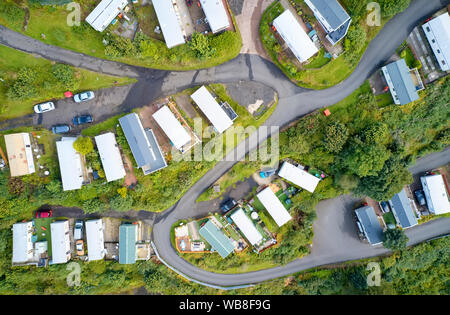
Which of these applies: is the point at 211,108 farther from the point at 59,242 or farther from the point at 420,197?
the point at 420,197

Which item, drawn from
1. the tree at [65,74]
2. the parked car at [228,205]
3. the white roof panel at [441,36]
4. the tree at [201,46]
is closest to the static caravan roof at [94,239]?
the parked car at [228,205]

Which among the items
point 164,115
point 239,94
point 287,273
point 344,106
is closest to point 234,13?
point 239,94

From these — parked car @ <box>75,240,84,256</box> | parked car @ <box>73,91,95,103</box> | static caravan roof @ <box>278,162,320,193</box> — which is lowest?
parked car @ <box>75,240,84,256</box>

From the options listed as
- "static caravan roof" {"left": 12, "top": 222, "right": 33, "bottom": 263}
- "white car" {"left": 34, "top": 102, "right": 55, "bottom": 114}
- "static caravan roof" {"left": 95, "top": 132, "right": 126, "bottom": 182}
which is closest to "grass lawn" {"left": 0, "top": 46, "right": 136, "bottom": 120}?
"white car" {"left": 34, "top": 102, "right": 55, "bottom": 114}

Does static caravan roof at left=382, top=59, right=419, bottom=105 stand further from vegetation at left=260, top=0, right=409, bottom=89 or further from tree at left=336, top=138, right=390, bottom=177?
tree at left=336, top=138, right=390, bottom=177

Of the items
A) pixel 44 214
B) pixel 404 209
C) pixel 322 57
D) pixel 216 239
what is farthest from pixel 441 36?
pixel 44 214

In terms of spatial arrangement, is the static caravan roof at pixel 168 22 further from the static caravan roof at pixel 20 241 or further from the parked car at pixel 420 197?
the parked car at pixel 420 197

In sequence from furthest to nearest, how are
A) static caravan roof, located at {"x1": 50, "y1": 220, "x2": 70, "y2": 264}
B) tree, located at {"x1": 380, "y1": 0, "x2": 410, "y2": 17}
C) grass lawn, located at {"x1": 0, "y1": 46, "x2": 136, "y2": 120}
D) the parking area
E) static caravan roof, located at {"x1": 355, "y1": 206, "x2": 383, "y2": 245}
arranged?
static caravan roof, located at {"x1": 355, "y1": 206, "x2": 383, "y2": 245}, static caravan roof, located at {"x1": 50, "y1": 220, "x2": 70, "y2": 264}, the parking area, grass lawn, located at {"x1": 0, "y1": 46, "x2": 136, "y2": 120}, tree, located at {"x1": 380, "y1": 0, "x2": 410, "y2": 17}
